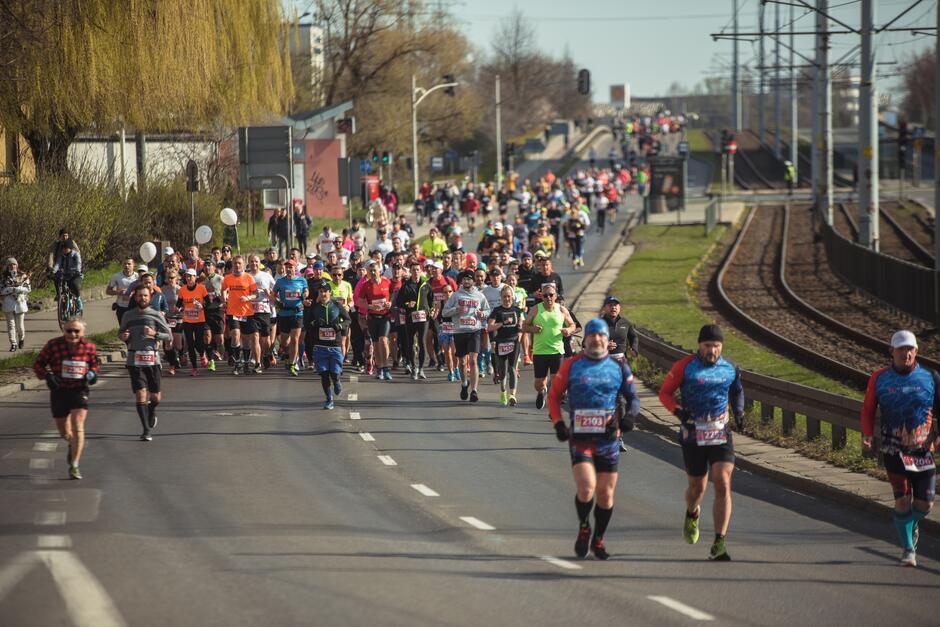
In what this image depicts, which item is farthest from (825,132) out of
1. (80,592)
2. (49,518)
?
(80,592)

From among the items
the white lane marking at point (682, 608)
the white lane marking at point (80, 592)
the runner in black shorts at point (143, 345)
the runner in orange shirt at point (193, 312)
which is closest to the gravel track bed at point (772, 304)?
the runner in orange shirt at point (193, 312)

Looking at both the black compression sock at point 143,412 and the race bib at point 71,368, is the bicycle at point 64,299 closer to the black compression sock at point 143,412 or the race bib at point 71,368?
the black compression sock at point 143,412

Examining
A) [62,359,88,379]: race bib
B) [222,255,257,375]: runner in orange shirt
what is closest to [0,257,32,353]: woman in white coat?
[222,255,257,375]: runner in orange shirt

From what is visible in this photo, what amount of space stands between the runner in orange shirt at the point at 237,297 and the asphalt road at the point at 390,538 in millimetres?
4993

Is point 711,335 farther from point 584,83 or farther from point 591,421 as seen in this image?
point 584,83

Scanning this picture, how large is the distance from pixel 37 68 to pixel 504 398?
15.4 m

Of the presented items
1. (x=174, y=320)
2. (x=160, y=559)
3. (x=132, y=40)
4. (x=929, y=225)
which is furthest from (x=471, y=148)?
(x=160, y=559)

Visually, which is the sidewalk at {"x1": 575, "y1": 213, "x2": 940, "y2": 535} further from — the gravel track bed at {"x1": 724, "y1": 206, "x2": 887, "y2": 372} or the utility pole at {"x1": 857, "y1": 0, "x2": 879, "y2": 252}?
the utility pole at {"x1": 857, "y1": 0, "x2": 879, "y2": 252}

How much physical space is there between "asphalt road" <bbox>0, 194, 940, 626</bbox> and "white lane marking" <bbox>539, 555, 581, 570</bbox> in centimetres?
3

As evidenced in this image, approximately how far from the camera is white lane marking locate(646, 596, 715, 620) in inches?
367

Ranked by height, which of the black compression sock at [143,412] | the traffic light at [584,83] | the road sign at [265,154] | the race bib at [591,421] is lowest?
the black compression sock at [143,412]

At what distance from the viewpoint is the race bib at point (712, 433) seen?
11.2 metres

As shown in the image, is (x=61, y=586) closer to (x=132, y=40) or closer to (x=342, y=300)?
(x=342, y=300)

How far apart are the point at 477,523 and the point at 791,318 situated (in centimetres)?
2347
